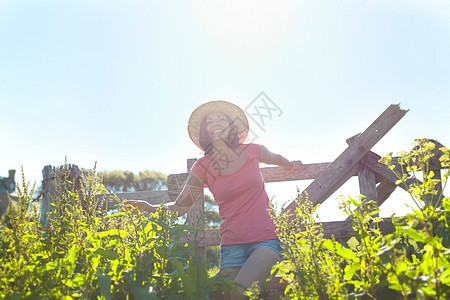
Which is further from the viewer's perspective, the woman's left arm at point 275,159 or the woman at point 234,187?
the woman's left arm at point 275,159

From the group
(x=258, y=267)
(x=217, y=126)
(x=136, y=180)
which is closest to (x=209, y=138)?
(x=217, y=126)

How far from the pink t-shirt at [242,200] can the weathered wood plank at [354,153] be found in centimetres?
84

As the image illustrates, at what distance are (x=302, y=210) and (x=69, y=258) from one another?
81cm

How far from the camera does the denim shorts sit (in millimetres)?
2834

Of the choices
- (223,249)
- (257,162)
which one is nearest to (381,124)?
(257,162)

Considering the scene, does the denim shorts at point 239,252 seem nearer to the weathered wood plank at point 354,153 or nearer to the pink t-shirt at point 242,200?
the pink t-shirt at point 242,200

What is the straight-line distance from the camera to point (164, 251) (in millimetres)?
1174

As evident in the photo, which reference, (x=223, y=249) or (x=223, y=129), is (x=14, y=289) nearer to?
(x=223, y=249)

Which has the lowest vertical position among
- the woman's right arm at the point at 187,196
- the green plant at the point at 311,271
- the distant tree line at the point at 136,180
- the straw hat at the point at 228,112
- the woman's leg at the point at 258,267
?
the woman's leg at the point at 258,267

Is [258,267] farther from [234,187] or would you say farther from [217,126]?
[217,126]

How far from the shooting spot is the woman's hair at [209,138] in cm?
356

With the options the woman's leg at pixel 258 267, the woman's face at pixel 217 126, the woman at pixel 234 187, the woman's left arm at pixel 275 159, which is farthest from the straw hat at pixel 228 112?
the woman's leg at pixel 258 267

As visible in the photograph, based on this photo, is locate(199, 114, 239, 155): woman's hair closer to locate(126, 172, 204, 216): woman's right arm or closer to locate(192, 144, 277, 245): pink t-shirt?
locate(192, 144, 277, 245): pink t-shirt

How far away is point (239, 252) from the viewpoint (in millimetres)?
2947
